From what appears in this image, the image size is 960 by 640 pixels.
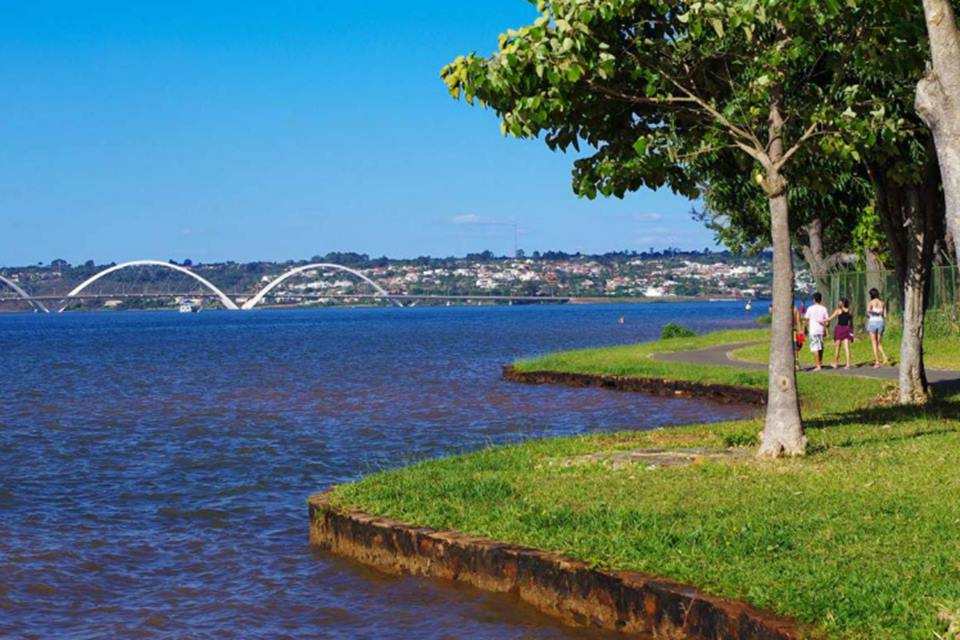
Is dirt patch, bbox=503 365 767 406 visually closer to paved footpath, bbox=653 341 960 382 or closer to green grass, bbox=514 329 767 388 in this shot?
green grass, bbox=514 329 767 388

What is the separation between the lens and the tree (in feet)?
42.7

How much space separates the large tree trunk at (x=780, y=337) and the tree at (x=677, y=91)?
0.01 m

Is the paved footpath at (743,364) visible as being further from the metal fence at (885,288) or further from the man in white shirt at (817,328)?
the metal fence at (885,288)

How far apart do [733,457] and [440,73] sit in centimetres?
514

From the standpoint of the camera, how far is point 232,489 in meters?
17.7

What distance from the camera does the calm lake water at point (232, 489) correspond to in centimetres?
1076

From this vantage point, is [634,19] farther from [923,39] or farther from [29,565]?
[29,565]

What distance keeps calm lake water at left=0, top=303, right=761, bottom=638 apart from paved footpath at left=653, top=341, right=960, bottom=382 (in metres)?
3.89

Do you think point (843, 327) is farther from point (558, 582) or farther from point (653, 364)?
point (558, 582)

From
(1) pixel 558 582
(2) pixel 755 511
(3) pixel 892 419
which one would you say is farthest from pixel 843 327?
(1) pixel 558 582

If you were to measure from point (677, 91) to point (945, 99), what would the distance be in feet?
21.8

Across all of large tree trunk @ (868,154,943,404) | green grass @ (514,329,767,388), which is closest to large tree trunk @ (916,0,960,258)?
large tree trunk @ (868,154,943,404)

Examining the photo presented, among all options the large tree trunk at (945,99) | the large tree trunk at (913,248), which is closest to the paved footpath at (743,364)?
the large tree trunk at (913,248)

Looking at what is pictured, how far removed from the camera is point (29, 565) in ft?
43.0
